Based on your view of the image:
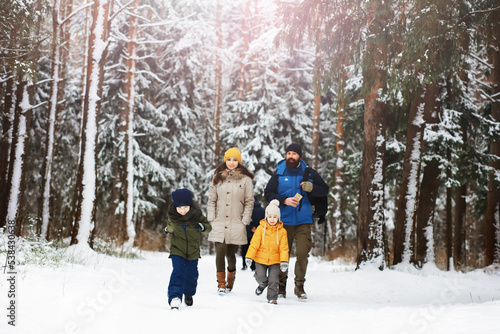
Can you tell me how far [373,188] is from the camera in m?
10.6

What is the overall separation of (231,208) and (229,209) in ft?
0.12

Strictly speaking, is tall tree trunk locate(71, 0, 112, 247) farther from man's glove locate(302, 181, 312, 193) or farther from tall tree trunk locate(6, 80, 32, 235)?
man's glove locate(302, 181, 312, 193)

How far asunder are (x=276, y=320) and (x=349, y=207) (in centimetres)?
1761

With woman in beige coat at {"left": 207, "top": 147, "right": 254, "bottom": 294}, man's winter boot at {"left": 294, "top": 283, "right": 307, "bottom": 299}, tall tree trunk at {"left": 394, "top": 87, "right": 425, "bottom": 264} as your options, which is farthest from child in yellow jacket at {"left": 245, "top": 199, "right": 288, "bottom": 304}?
tall tree trunk at {"left": 394, "top": 87, "right": 425, "bottom": 264}

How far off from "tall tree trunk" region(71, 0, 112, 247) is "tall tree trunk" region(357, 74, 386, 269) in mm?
6455

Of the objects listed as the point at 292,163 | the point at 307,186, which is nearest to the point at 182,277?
the point at 307,186

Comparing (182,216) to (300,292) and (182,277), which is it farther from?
(300,292)

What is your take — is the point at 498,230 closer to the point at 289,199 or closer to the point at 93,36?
the point at 289,199

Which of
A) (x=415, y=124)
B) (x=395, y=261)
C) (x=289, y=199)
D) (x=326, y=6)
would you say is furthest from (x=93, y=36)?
(x=395, y=261)

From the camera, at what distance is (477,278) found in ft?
37.6

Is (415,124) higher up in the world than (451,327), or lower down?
higher up

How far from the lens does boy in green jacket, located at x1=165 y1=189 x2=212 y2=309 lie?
557cm

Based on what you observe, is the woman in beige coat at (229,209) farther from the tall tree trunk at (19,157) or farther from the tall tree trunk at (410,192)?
the tall tree trunk at (19,157)

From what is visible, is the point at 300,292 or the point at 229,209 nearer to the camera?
the point at 300,292
